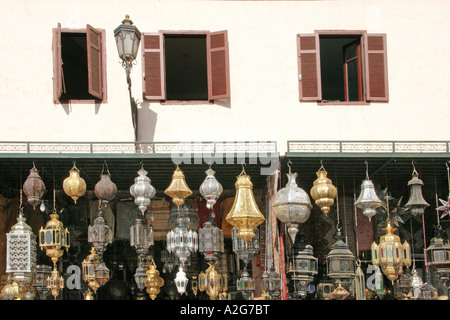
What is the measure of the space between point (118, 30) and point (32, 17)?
218 cm

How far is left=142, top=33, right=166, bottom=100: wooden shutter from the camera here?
53.2 feet

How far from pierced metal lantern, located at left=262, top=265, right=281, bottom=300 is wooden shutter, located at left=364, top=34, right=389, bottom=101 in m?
3.38

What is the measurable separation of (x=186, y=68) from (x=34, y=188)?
250 inches

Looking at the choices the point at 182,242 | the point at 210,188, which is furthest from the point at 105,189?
the point at 210,188

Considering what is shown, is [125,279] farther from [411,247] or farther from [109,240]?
[411,247]

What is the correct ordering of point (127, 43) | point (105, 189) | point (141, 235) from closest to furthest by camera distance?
point (127, 43)
point (105, 189)
point (141, 235)

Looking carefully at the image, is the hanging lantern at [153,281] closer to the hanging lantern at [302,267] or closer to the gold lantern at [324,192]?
the hanging lantern at [302,267]

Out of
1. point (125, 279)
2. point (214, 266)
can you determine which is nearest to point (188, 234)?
point (214, 266)

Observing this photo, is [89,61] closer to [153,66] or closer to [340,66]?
[153,66]

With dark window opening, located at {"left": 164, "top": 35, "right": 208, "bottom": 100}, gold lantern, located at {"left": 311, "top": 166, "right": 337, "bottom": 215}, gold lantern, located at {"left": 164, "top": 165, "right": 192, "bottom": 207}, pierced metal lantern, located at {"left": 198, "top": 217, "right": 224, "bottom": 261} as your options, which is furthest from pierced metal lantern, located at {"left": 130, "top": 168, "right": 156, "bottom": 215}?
dark window opening, located at {"left": 164, "top": 35, "right": 208, "bottom": 100}

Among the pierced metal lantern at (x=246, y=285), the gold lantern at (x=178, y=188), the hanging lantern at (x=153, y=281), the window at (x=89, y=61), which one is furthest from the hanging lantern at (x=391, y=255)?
the window at (x=89, y=61)

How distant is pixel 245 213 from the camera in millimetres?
14977

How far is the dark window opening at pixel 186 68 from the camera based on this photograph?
19.1 m

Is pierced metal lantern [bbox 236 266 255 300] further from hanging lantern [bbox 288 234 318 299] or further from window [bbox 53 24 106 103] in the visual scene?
window [bbox 53 24 106 103]
